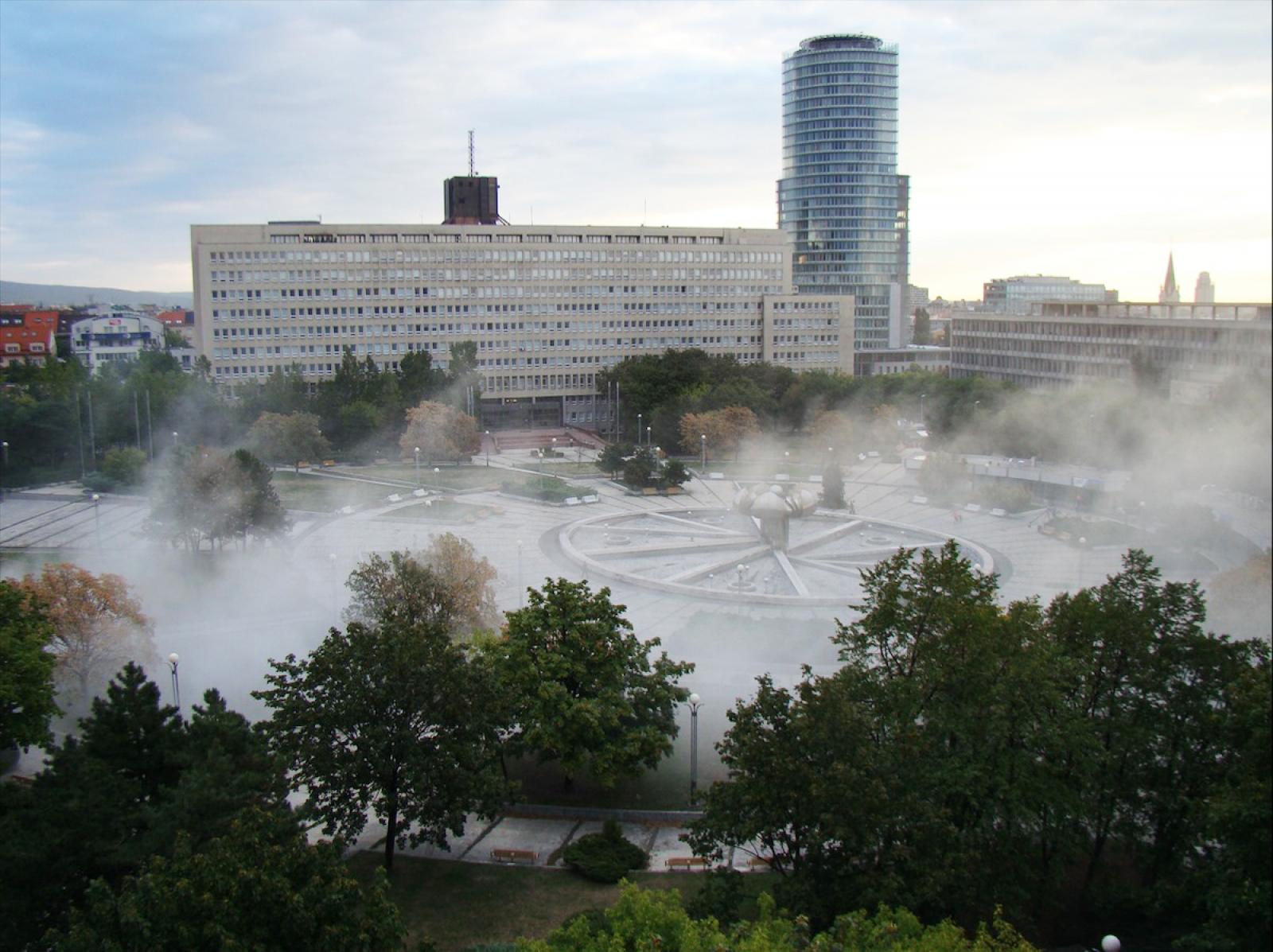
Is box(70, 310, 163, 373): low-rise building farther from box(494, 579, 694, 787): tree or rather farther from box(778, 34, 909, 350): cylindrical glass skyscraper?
box(494, 579, 694, 787): tree

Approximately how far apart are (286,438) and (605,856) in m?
25.3

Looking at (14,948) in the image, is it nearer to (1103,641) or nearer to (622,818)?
(622,818)

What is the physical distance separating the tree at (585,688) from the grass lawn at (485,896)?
124 centimetres

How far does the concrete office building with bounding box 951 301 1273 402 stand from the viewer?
5.92m

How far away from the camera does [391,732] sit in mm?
9727

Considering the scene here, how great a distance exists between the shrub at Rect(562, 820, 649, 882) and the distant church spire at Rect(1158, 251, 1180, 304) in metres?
6.68

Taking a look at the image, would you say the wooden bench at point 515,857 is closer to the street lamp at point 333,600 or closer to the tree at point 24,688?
the tree at point 24,688

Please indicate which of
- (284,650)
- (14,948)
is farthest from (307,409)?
(14,948)

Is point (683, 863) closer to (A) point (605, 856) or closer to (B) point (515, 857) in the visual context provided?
(A) point (605, 856)

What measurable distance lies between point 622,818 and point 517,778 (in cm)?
152

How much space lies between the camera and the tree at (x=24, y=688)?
1108 cm

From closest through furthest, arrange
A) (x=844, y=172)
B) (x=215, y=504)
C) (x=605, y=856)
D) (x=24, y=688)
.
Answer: (x=605, y=856), (x=24, y=688), (x=215, y=504), (x=844, y=172)

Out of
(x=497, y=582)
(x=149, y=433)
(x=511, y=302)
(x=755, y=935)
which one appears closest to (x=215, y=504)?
(x=497, y=582)

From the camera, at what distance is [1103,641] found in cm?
943
